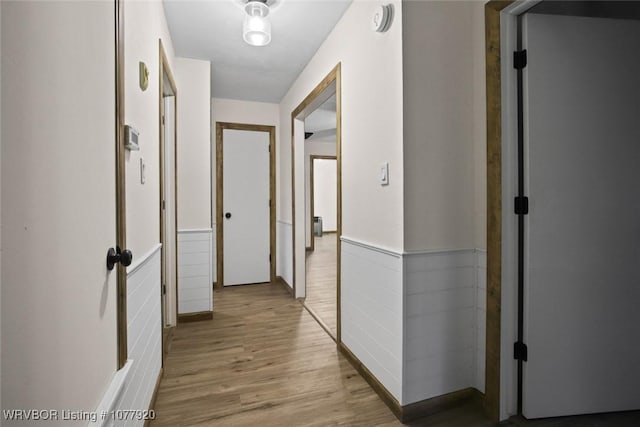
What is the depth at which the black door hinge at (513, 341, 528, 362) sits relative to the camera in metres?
1.58

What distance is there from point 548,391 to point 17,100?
225 cm

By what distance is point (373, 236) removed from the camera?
1.88m

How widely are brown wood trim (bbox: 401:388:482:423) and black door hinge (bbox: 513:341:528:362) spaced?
1.00 feet

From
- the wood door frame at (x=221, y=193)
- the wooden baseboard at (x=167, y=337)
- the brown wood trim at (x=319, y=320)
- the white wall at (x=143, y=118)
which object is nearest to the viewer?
the white wall at (x=143, y=118)

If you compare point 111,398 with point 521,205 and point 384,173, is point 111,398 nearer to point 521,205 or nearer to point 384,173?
point 384,173

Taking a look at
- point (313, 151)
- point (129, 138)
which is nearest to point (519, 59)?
point (129, 138)

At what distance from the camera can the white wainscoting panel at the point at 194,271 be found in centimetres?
291

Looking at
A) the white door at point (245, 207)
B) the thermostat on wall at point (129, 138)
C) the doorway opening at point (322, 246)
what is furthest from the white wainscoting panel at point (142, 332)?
the white door at point (245, 207)

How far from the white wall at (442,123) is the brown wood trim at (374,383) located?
83 centimetres

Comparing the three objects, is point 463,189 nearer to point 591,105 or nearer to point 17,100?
point 591,105

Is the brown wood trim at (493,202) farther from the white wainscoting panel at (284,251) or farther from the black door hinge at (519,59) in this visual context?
the white wainscoting panel at (284,251)

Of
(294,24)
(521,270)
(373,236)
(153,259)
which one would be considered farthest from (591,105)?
(153,259)

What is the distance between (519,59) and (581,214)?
847mm

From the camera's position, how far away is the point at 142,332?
56.7 inches
